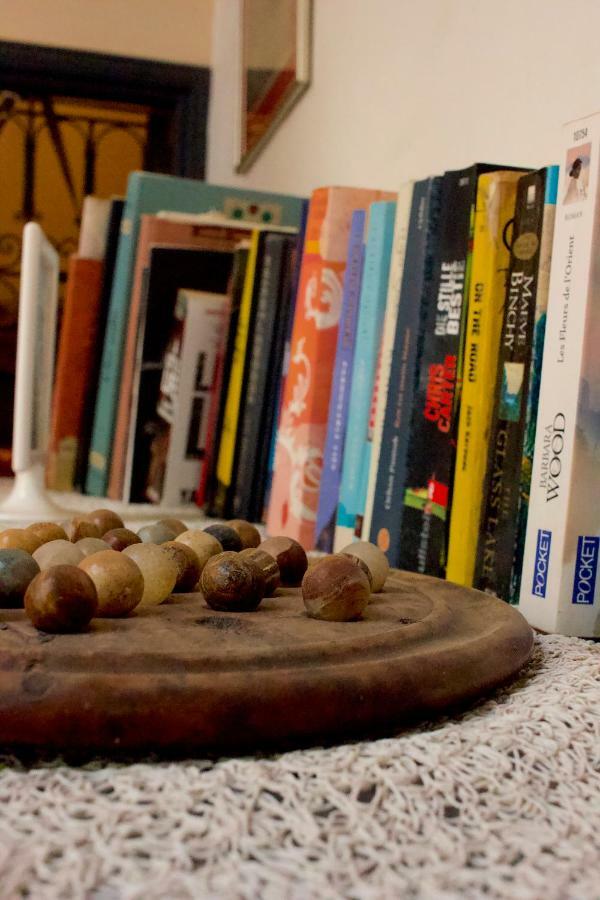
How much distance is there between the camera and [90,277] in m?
1.47

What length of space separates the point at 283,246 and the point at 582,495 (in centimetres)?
66

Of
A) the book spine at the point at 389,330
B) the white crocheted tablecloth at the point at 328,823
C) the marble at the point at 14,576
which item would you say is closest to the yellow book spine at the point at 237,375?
the book spine at the point at 389,330

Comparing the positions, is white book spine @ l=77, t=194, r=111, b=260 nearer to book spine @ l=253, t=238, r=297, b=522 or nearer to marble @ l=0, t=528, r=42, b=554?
book spine @ l=253, t=238, r=297, b=522

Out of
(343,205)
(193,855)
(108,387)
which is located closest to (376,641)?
(193,855)

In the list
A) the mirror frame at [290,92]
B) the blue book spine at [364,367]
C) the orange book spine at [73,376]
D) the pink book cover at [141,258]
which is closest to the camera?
the blue book spine at [364,367]

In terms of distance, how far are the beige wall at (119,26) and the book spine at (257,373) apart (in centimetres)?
145

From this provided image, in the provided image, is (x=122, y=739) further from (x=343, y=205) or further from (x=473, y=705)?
(x=343, y=205)

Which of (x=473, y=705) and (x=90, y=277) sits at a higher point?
(x=90, y=277)

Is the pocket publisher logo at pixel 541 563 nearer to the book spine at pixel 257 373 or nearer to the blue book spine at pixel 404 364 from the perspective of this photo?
the blue book spine at pixel 404 364

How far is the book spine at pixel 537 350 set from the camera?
69 cm

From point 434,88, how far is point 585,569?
69 centimetres

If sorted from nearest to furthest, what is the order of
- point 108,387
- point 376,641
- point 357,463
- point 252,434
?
point 376,641 → point 357,463 → point 252,434 → point 108,387

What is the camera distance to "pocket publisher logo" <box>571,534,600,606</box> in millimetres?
623

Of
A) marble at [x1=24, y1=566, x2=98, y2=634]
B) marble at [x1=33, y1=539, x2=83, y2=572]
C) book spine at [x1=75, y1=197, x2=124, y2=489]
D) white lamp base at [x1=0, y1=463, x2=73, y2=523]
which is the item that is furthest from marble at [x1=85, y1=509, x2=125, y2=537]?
book spine at [x1=75, y1=197, x2=124, y2=489]
